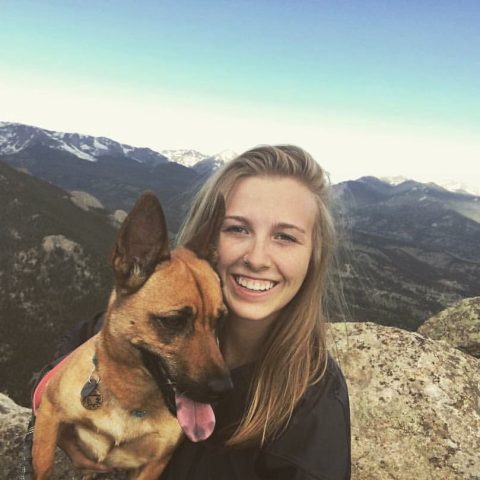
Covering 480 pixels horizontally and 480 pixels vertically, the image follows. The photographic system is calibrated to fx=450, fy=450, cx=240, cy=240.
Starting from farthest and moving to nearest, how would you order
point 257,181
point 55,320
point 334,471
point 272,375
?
point 55,320, point 257,181, point 272,375, point 334,471

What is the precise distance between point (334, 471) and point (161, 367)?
2.11 m

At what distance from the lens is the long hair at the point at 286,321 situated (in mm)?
5020

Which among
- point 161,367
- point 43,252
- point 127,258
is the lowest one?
point 43,252

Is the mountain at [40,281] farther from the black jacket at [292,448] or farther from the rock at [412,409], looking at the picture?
the black jacket at [292,448]

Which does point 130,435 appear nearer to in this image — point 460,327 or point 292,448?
point 292,448

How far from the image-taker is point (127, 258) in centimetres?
502

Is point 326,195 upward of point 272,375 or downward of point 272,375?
upward

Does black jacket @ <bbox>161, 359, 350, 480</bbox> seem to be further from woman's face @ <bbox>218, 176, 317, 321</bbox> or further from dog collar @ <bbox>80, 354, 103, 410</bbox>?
dog collar @ <bbox>80, 354, 103, 410</bbox>

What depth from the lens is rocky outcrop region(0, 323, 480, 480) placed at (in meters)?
7.65

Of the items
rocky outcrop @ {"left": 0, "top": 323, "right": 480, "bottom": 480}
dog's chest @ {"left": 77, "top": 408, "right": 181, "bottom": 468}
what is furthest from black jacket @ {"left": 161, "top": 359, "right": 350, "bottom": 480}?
rocky outcrop @ {"left": 0, "top": 323, "right": 480, "bottom": 480}

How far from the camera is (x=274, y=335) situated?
580cm

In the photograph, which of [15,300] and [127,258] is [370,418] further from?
[15,300]

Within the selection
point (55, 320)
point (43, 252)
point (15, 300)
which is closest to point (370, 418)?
point (55, 320)

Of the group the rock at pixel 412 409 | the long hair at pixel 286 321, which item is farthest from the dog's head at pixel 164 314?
the rock at pixel 412 409
